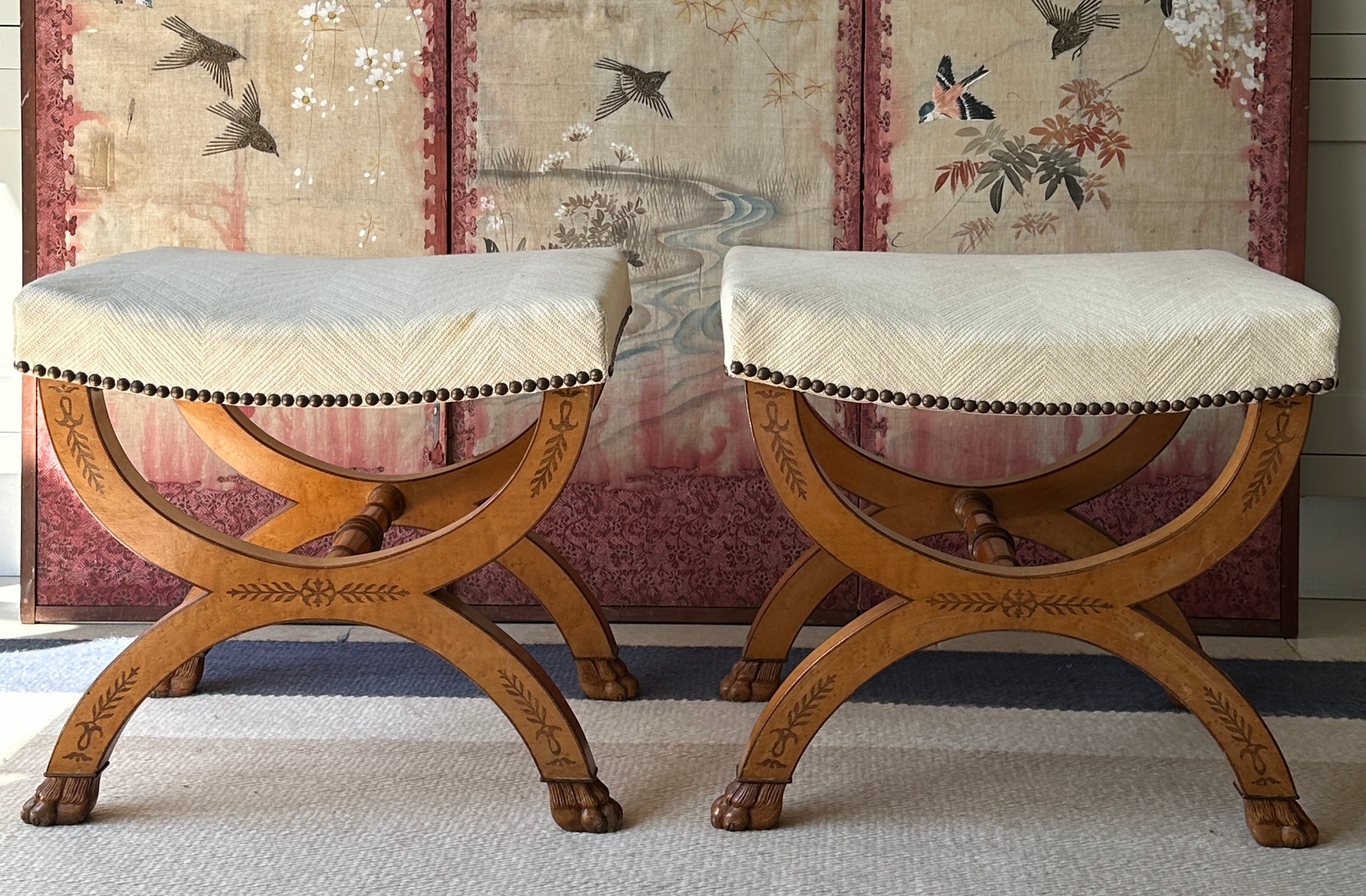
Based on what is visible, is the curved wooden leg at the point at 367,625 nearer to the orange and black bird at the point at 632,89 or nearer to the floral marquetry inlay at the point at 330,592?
the floral marquetry inlay at the point at 330,592

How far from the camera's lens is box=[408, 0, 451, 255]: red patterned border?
168 cm

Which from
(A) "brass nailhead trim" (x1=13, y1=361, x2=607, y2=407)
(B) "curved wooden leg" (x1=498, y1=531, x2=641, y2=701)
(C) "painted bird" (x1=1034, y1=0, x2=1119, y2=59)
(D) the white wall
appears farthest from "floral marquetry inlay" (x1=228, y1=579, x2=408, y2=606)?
(D) the white wall

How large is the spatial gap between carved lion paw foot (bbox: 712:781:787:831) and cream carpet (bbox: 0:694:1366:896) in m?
0.01

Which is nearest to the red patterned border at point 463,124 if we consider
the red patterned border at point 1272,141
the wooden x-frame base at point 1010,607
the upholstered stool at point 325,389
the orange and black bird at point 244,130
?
the orange and black bird at point 244,130

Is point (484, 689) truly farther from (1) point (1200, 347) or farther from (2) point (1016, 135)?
(2) point (1016, 135)

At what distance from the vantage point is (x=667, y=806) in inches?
45.5

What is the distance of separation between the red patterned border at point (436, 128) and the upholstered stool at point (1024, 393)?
21.9 inches

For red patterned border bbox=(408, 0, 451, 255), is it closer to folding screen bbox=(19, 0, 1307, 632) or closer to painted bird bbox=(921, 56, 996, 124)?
folding screen bbox=(19, 0, 1307, 632)

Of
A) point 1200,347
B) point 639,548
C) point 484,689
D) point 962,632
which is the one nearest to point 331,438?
point 639,548

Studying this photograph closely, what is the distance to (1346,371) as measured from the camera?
1.79 meters

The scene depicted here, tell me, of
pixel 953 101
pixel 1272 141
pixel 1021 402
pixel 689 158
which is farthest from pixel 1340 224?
pixel 1021 402

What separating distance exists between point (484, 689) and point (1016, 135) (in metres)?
1.05

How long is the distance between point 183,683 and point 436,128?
2.60ft

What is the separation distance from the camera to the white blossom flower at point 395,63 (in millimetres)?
1687
